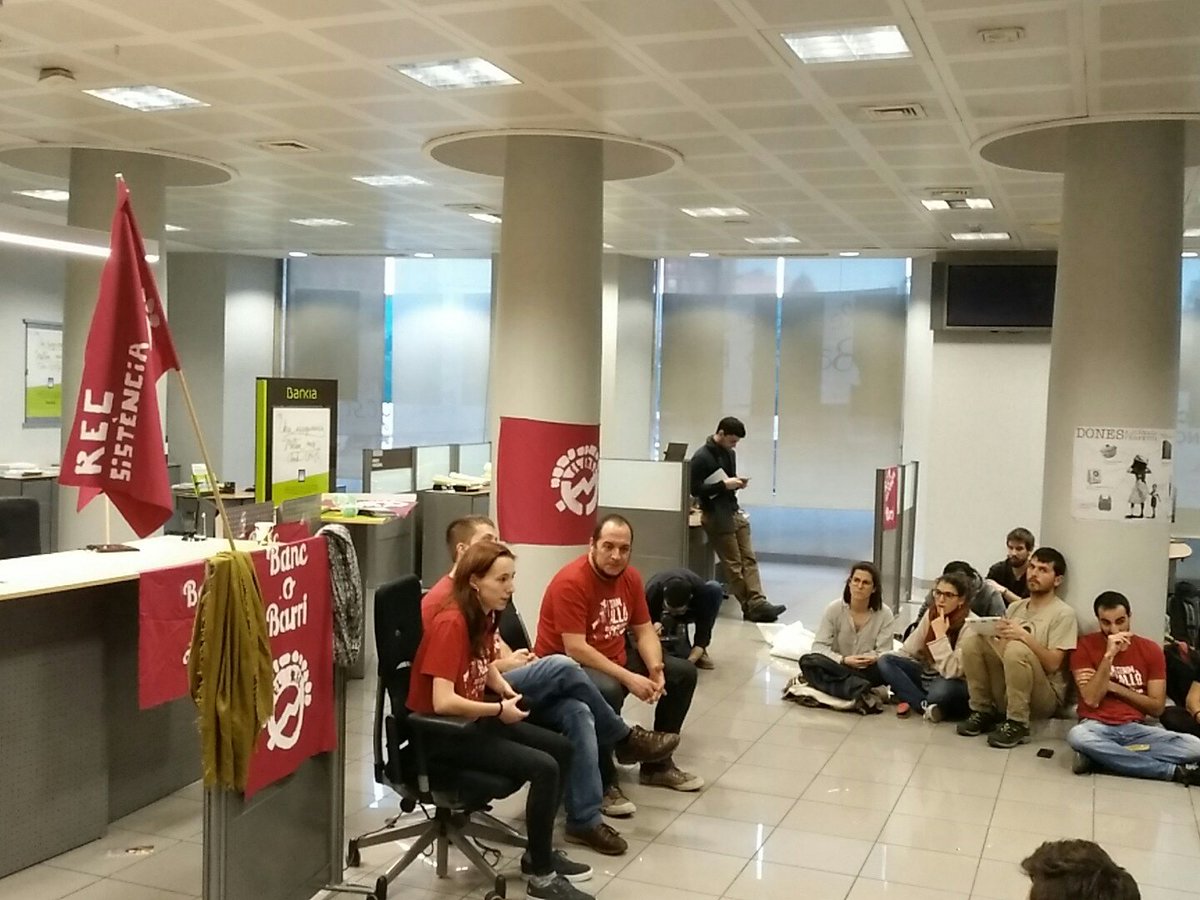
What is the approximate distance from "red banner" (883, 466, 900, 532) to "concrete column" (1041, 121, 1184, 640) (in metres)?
2.44

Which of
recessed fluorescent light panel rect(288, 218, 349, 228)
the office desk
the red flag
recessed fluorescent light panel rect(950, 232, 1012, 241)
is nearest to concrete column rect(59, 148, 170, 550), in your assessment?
recessed fluorescent light panel rect(288, 218, 349, 228)

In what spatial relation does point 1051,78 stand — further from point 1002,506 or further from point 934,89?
point 1002,506

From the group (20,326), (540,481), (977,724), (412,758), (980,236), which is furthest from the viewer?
(20,326)

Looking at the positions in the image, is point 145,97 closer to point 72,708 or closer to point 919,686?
point 72,708

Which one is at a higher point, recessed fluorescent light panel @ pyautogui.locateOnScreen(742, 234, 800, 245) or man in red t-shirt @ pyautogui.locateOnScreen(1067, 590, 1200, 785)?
recessed fluorescent light panel @ pyautogui.locateOnScreen(742, 234, 800, 245)

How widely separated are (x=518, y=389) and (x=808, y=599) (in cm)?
466

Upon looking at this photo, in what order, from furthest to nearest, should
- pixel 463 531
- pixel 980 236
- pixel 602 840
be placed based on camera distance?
pixel 980 236, pixel 463 531, pixel 602 840

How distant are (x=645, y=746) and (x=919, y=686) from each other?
7.07 feet

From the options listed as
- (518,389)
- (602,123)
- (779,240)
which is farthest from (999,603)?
(779,240)

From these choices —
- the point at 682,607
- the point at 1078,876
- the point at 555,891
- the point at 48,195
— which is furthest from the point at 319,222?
the point at 1078,876

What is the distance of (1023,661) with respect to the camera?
19.0 ft

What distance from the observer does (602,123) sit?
606cm

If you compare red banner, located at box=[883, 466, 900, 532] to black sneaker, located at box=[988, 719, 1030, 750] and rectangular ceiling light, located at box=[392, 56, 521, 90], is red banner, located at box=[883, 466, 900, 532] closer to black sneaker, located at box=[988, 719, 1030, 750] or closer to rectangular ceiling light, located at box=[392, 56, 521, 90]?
black sneaker, located at box=[988, 719, 1030, 750]

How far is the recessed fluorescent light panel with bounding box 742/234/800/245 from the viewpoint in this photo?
9916 mm
